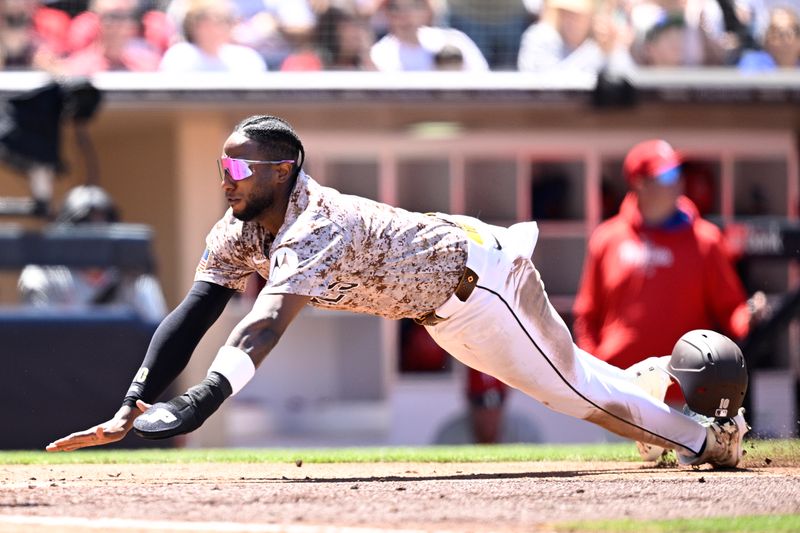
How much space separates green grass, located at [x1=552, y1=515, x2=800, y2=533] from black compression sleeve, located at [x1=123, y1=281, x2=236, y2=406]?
1.86 metres

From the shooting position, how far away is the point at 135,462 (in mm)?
7402

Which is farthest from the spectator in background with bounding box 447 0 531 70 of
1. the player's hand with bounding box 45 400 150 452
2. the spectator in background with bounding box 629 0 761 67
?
the player's hand with bounding box 45 400 150 452

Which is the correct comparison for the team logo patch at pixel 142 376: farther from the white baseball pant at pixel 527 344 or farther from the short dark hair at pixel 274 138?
the white baseball pant at pixel 527 344

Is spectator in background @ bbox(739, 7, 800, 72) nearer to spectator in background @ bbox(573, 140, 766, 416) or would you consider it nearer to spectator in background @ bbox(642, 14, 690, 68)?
spectator in background @ bbox(642, 14, 690, 68)

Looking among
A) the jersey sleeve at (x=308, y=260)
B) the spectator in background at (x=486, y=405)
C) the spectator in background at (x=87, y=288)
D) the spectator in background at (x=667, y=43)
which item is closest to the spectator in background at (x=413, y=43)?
the spectator in background at (x=667, y=43)

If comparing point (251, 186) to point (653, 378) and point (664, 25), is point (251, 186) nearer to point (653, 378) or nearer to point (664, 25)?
point (653, 378)

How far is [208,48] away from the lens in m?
12.3

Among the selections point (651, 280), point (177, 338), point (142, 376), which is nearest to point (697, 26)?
point (651, 280)

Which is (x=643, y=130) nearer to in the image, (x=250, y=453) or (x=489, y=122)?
(x=489, y=122)

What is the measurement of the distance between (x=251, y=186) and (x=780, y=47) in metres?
8.38

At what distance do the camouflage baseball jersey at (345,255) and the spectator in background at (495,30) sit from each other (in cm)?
699

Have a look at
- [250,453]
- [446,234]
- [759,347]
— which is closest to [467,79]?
[759,347]

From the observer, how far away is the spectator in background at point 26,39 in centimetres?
1239

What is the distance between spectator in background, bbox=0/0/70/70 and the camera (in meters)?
12.4
